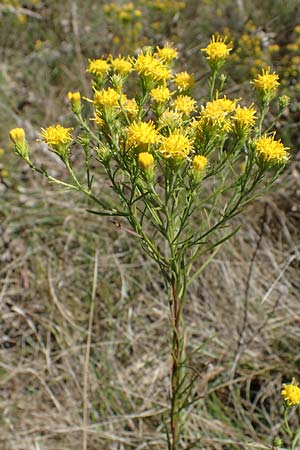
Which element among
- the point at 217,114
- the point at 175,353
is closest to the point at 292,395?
the point at 175,353

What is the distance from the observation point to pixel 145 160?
1118 millimetres

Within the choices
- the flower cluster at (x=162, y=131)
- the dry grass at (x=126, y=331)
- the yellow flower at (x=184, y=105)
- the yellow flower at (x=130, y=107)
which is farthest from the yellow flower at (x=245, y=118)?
the dry grass at (x=126, y=331)

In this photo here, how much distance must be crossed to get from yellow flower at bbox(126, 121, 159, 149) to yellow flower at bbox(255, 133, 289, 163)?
0.77 feet

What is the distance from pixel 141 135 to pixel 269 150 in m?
0.29

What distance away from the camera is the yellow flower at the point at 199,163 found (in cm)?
115

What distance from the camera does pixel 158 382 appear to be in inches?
93.2

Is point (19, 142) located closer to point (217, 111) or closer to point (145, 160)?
point (145, 160)

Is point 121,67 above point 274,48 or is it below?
below

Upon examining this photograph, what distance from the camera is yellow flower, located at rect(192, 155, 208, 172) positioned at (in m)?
1.15

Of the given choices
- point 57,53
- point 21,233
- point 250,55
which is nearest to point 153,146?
point 21,233

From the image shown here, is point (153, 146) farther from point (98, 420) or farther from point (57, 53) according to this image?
point (57, 53)

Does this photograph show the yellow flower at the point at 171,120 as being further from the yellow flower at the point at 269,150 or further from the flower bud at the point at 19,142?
the flower bud at the point at 19,142

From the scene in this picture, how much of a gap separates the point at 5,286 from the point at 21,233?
0.39m

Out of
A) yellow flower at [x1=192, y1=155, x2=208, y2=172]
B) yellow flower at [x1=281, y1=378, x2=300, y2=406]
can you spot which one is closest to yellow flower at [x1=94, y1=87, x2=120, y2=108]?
yellow flower at [x1=192, y1=155, x2=208, y2=172]
